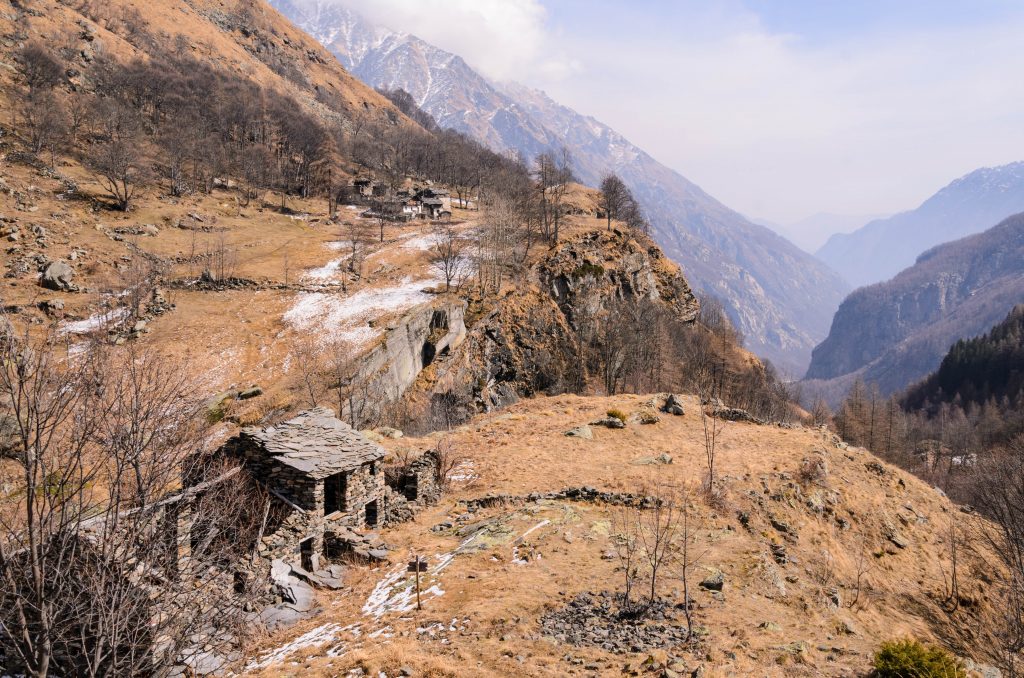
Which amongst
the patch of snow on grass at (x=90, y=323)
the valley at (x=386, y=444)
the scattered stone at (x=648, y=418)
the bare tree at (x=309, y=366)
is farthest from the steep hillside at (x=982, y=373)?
the patch of snow on grass at (x=90, y=323)

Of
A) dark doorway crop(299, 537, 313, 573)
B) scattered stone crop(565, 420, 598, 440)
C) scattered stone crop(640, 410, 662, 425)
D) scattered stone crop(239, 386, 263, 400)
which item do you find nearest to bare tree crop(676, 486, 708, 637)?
scattered stone crop(565, 420, 598, 440)

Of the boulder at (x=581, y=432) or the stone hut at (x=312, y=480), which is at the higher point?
the stone hut at (x=312, y=480)

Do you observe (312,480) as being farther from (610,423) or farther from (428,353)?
(428,353)

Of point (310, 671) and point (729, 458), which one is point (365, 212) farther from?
point (310, 671)

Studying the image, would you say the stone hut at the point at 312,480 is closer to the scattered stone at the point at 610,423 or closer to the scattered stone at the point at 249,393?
the scattered stone at the point at 610,423

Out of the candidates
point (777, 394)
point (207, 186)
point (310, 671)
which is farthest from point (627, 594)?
point (207, 186)

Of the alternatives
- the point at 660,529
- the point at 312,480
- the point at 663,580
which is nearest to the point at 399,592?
the point at 312,480

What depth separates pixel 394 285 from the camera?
5897 cm

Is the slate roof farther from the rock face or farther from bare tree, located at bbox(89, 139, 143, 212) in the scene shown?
bare tree, located at bbox(89, 139, 143, 212)

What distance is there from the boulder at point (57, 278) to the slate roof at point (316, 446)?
40.4 metres

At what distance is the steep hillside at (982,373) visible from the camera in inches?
5551

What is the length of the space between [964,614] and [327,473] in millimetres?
24825

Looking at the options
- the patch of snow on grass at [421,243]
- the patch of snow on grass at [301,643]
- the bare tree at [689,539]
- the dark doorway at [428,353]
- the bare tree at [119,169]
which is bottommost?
the patch of snow on grass at [301,643]

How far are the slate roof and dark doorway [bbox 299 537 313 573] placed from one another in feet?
7.22
